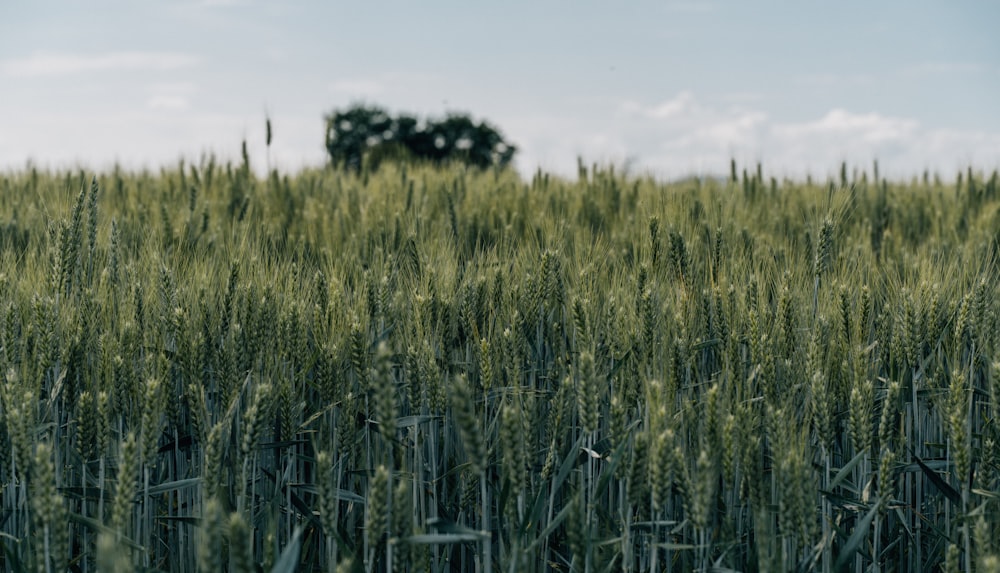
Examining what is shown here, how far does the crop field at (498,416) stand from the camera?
176cm

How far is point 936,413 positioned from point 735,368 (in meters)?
0.79

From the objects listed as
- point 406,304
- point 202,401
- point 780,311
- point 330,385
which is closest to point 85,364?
point 202,401

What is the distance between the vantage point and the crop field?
1.76 meters

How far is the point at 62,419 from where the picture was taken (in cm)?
244

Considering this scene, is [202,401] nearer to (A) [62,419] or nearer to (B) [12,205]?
(A) [62,419]

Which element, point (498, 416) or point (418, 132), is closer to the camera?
point (498, 416)

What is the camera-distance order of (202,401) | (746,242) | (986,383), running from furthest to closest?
(746,242) → (986,383) → (202,401)

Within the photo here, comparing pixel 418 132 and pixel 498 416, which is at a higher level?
pixel 418 132

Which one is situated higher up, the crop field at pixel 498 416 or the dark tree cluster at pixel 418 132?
the dark tree cluster at pixel 418 132

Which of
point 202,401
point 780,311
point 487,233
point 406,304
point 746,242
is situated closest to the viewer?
point 202,401

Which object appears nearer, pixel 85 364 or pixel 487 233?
pixel 85 364

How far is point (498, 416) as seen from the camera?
2.34 metres

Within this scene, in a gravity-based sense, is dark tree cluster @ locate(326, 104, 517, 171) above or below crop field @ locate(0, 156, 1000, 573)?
above

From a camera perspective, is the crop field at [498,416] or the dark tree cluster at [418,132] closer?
the crop field at [498,416]
